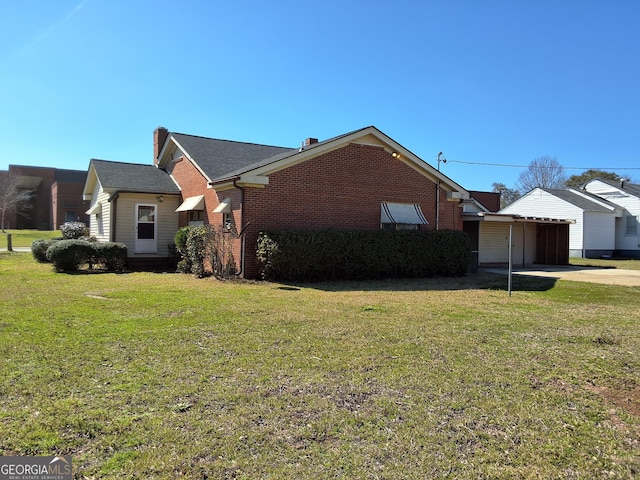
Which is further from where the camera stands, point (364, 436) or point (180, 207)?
point (180, 207)

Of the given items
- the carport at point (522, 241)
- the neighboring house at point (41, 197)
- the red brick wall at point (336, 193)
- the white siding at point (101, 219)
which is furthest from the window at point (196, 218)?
the neighboring house at point (41, 197)

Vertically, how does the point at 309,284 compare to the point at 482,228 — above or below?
below

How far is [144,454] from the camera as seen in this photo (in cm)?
312

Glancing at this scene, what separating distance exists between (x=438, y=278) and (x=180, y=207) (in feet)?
32.9

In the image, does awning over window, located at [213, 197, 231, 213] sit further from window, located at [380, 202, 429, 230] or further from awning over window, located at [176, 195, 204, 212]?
window, located at [380, 202, 429, 230]

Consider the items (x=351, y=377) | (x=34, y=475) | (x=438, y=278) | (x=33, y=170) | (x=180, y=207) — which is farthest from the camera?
(x=33, y=170)

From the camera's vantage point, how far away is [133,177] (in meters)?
19.2

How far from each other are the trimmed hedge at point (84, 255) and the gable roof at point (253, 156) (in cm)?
413

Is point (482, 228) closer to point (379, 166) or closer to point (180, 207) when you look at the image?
point (379, 166)

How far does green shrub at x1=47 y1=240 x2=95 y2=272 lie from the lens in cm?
1512

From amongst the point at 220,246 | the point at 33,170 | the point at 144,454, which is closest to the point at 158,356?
the point at 144,454

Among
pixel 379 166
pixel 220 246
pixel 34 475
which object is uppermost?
pixel 379 166

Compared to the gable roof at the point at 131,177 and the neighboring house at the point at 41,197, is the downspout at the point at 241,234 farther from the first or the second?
the neighboring house at the point at 41,197

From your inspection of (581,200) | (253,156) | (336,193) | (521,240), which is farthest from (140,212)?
(581,200)
